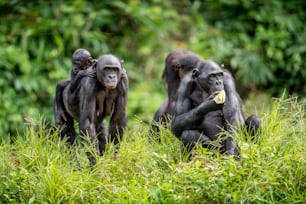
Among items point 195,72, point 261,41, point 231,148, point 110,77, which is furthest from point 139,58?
point 231,148

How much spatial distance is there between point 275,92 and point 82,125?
7864mm

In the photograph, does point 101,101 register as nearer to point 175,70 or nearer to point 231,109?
point 231,109

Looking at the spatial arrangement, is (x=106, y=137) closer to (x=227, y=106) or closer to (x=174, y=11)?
(x=227, y=106)

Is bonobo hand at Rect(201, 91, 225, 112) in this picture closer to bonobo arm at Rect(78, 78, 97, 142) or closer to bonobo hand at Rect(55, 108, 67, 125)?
bonobo arm at Rect(78, 78, 97, 142)

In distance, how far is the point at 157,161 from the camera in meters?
7.27

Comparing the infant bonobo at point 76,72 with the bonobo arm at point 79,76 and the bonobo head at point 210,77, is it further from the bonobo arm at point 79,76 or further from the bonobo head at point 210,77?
the bonobo head at point 210,77

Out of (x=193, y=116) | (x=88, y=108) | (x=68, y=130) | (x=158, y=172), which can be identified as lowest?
(x=158, y=172)

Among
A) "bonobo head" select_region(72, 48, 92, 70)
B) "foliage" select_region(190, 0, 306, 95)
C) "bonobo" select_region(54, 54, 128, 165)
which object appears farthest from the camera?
"foliage" select_region(190, 0, 306, 95)

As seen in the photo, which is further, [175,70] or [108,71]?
[175,70]

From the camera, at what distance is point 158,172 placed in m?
7.00

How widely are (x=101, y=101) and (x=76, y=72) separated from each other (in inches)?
19.7

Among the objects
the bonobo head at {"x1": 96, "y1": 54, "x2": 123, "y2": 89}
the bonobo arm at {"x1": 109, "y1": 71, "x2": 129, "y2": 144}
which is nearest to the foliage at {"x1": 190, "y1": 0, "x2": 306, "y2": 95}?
the bonobo arm at {"x1": 109, "y1": 71, "x2": 129, "y2": 144}

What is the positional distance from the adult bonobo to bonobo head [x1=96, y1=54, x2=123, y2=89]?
68cm

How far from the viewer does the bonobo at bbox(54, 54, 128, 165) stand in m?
7.59
